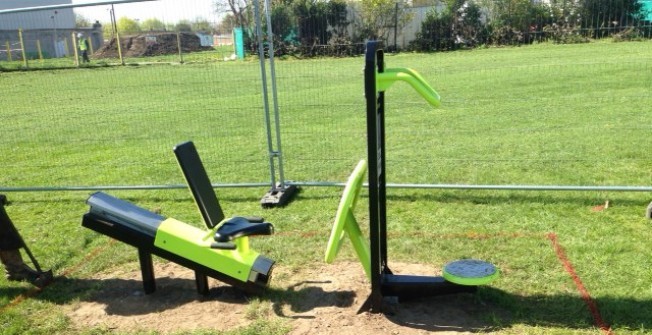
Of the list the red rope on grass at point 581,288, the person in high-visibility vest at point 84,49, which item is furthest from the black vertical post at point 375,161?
the person in high-visibility vest at point 84,49

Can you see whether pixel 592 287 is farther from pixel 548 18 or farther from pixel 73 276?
pixel 73 276

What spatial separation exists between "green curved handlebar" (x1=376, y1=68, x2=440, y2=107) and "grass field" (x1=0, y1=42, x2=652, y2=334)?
4.82ft

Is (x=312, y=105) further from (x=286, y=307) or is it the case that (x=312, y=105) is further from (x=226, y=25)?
(x=286, y=307)

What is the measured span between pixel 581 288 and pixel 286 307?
A: 2070 millimetres

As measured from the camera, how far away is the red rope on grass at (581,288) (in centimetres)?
341

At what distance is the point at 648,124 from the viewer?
362 inches

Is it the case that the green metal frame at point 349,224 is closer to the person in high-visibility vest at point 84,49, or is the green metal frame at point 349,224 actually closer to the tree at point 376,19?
the tree at point 376,19

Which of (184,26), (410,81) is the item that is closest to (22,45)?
(184,26)

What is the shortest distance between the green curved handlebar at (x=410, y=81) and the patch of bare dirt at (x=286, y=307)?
1.40m

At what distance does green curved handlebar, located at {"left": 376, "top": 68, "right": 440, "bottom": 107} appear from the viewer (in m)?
3.21

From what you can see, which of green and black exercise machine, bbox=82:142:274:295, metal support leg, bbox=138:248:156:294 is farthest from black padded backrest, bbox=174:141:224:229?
metal support leg, bbox=138:248:156:294

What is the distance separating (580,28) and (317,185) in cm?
330

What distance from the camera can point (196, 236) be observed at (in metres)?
3.88

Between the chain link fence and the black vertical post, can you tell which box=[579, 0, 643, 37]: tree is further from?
the black vertical post
